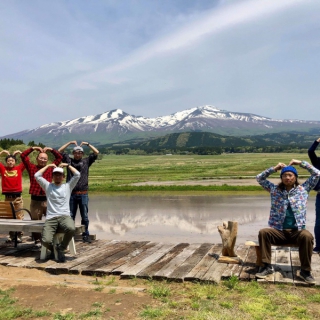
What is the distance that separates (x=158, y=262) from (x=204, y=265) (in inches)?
41.2

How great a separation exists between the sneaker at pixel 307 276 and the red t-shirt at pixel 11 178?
7.05 metres

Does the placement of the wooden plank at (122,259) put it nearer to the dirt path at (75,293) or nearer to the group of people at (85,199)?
the dirt path at (75,293)

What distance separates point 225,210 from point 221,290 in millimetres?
12733

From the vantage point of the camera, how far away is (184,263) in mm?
8086

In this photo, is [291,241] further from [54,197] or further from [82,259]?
[54,197]

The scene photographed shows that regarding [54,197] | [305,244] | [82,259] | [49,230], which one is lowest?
[82,259]

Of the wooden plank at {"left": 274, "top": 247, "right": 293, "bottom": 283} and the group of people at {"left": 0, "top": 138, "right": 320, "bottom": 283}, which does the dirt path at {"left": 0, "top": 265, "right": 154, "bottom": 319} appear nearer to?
the group of people at {"left": 0, "top": 138, "right": 320, "bottom": 283}

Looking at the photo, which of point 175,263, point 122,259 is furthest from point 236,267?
point 122,259

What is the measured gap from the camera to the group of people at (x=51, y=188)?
813 centimetres

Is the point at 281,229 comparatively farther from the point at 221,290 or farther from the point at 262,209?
the point at 262,209

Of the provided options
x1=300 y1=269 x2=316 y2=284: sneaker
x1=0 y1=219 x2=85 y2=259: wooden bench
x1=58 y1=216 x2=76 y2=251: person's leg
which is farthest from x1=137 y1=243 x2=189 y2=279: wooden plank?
x1=300 y1=269 x2=316 y2=284: sneaker

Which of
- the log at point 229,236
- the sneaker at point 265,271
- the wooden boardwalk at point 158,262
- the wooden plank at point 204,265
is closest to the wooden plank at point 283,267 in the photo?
the wooden boardwalk at point 158,262

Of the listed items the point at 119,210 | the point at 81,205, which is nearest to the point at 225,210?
the point at 119,210

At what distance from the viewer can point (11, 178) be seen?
9.51m
